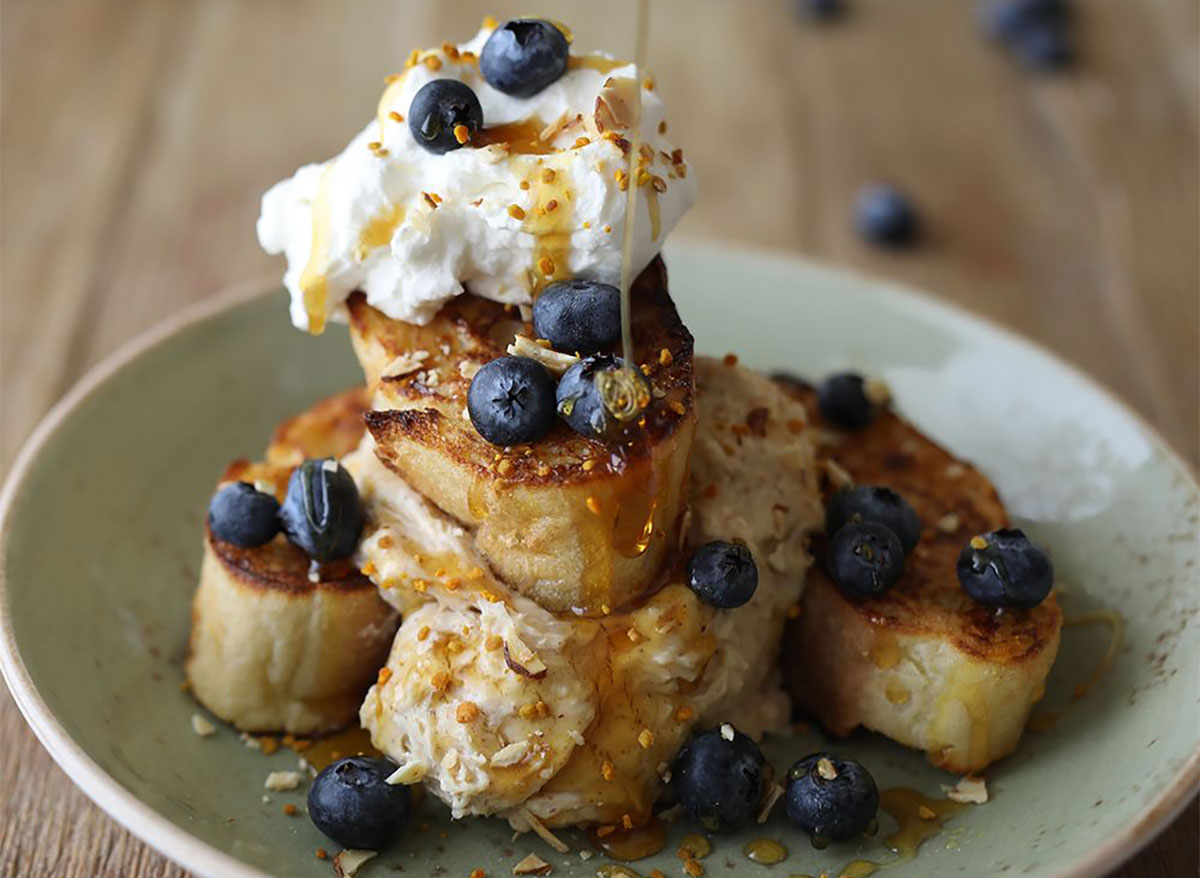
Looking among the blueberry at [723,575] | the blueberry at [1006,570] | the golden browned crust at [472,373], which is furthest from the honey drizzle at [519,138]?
the blueberry at [1006,570]

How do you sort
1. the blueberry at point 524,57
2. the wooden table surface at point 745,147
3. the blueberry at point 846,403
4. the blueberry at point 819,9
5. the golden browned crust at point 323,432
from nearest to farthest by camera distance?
the blueberry at point 524,57, the golden browned crust at point 323,432, the blueberry at point 846,403, the wooden table surface at point 745,147, the blueberry at point 819,9

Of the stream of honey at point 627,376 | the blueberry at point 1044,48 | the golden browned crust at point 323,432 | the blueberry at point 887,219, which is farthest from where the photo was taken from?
the blueberry at point 1044,48

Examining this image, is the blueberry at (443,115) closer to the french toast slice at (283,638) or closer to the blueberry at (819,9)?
the french toast slice at (283,638)

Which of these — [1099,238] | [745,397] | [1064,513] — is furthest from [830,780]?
[1099,238]

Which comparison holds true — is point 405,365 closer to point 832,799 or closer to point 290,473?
point 290,473

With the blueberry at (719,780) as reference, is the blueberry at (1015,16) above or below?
above

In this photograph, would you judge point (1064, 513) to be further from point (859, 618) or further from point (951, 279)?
point (951, 279)

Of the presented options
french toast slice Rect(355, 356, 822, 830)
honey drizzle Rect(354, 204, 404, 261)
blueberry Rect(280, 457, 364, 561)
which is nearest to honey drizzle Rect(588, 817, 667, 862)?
french toast slice Rect(355, 356, 822, 830)

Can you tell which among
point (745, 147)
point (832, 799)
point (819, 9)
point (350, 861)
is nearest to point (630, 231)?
point (832, 799)
